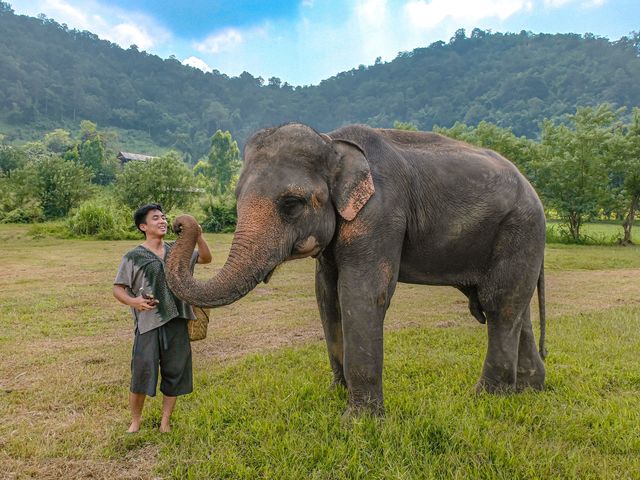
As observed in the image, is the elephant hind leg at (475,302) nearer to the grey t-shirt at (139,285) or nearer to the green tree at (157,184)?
the grey t-shirt at (139,285)

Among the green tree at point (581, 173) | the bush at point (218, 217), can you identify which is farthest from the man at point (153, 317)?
the bush at point (218, 217)

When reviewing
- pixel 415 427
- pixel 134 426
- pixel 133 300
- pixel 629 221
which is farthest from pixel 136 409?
pixel 629 221

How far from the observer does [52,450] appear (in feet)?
9.50

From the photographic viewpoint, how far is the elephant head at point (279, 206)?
2.56 m

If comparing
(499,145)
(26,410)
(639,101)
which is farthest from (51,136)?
(639,101)

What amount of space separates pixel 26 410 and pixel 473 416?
3.46m

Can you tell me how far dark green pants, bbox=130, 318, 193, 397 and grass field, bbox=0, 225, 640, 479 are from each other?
1.13 feet

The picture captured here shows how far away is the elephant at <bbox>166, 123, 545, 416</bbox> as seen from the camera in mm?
2674

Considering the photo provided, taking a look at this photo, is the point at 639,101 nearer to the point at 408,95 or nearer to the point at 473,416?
the point at 408,95

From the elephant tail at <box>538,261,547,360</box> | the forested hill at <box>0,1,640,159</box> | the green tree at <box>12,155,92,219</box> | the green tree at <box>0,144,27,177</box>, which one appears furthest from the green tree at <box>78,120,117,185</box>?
the elephant tail at <box>538,261,547,360</box>

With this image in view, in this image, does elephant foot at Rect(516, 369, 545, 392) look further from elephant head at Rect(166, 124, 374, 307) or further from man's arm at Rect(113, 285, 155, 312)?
man's arm at Rect(113, 285, 155, 312)

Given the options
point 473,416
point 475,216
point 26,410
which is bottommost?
point 26,410

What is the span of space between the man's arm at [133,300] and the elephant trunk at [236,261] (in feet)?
1.34

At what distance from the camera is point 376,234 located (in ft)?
9.44
